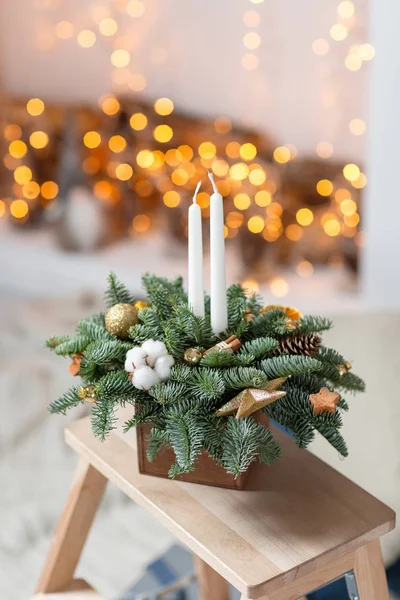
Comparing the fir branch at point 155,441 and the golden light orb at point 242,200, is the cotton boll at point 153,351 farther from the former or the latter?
the golden light orb at point 242,200

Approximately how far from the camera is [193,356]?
768 mm

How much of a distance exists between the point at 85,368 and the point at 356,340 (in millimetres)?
796

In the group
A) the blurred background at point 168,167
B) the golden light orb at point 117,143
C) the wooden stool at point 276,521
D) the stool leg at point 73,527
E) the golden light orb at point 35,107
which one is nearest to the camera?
the wooden stool at point 276,521

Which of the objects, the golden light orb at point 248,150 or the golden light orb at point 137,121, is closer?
the golden light orb at point 248,150

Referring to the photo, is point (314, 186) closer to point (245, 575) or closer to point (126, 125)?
point (126, 125)

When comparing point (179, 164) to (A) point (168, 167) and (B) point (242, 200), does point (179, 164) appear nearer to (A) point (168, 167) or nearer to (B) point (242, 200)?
(A) point (168, 167)

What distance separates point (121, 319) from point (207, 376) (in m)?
0.13

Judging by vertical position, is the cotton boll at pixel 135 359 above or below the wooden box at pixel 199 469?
above

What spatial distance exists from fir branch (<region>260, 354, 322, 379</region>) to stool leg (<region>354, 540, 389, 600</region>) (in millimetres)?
189

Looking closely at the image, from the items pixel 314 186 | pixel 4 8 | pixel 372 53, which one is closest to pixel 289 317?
pixel 372 53

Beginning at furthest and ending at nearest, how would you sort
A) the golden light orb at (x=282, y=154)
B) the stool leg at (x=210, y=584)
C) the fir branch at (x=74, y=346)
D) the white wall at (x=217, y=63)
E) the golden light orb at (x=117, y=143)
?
the golden light orb at (x=117, y=143) → the golden light orb at (x=282, y=154) → the white wall at (x=217, y=63) → the stool leg at (x=210, y=584) → the fir branch at (x=74, y=346)

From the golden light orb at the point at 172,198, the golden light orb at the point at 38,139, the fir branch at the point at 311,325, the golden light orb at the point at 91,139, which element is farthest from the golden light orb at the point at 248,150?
the fir branch at the point at 311,325

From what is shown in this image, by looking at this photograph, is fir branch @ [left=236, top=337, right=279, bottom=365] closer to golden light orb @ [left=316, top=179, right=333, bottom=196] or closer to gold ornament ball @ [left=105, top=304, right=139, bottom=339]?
gold ornament ball @ [left=105, top=304, right=139, bottom=339]

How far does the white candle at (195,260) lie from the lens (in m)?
0.78
